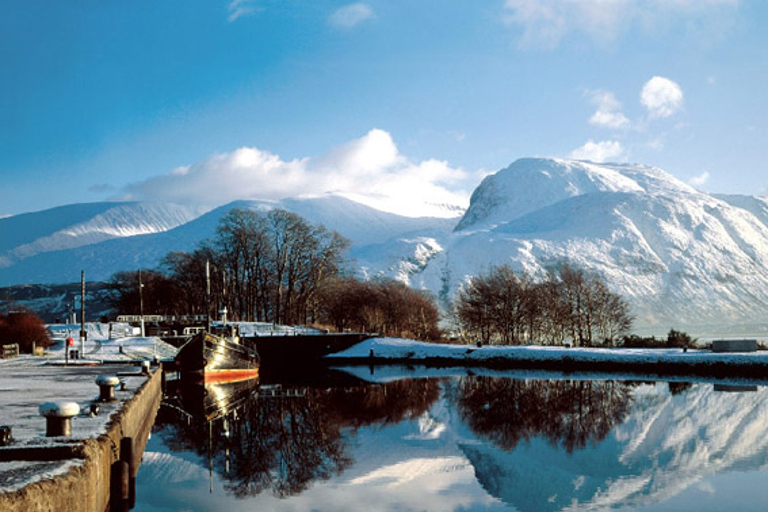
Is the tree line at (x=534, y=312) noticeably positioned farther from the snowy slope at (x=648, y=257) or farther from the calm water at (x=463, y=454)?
the snowy slope at (x=648, y=257)

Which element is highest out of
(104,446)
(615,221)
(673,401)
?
(615,221)

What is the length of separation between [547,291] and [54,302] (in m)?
135

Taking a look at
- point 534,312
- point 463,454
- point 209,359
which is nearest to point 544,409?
point 463,454

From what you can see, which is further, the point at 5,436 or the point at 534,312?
the point at 534,312

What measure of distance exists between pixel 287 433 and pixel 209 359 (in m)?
20.6

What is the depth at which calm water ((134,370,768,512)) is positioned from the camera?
46.6ft

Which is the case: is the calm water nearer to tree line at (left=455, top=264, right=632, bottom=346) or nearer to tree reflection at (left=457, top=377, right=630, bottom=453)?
tree reflection at (left=457, top=377, right=630, bottom=453)

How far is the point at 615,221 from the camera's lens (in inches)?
7441

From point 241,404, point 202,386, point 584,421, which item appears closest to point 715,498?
point 584,421

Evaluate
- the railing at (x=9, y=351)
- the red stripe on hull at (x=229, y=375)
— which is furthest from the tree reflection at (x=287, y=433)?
the railing at (x=9, y=351)

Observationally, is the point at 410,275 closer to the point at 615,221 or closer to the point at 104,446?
the point at 615,221

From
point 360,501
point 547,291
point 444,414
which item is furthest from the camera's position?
point 547,291

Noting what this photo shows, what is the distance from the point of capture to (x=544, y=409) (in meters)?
28.3

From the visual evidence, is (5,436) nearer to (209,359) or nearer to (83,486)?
(83,486)
